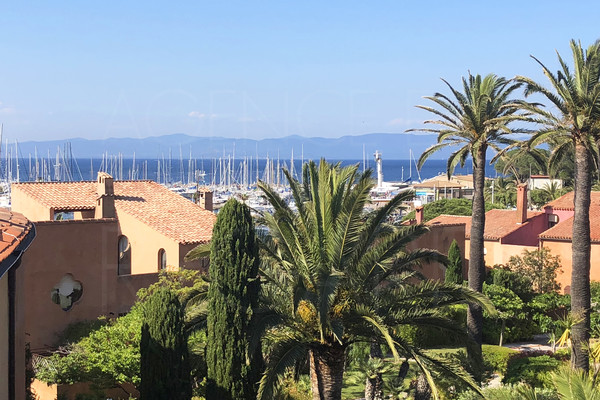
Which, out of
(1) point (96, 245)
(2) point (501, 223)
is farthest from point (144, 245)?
(2) point (501, 223)

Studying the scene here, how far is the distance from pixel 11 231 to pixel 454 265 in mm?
25523

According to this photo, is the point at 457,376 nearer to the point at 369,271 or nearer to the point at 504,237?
the point at 369,271

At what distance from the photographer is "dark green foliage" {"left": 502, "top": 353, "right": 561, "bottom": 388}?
69.9 ft

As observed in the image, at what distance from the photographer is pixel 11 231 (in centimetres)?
1029

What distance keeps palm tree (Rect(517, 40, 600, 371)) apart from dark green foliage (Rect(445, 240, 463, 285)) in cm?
1413

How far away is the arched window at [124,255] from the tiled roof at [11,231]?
1727 centimetres

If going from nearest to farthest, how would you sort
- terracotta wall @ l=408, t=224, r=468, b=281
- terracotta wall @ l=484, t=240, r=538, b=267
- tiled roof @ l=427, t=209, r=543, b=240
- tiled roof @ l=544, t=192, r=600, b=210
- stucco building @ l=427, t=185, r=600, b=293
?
1. terracotta wall @ l=408, t=224, r=468, b=281
2. stucco building @ l=427, t=185, r=600, b=293
3. terracotta wall @ l=484, t=240, r=538, b=267
4. tiled roof @ l=427, t=209, r=543, b=240
5. tiled roof @ l=544, t=192, r=600, b=210

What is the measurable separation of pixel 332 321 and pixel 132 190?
1860 centimetres

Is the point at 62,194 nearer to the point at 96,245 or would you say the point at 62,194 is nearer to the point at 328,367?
the point at 96,245

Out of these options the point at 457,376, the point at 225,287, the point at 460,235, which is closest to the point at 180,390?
the point at 225,287

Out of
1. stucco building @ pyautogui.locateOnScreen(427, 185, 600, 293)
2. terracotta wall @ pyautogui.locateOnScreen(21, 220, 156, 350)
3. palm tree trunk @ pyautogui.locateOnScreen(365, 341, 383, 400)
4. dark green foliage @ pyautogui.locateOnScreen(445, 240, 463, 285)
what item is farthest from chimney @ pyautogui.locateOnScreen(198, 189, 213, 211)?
palm tree trunk @ pyautogui.locateOnScreen(365, 341, 383, 400)

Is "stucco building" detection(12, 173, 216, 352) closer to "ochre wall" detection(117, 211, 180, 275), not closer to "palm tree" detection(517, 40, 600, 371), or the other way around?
"ochre wall" detection(117, 211, 180, 275)

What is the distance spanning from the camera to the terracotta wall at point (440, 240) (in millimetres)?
33909

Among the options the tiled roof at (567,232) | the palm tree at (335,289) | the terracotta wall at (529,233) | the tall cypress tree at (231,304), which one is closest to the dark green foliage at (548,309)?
the tiled roof at (567,232)
